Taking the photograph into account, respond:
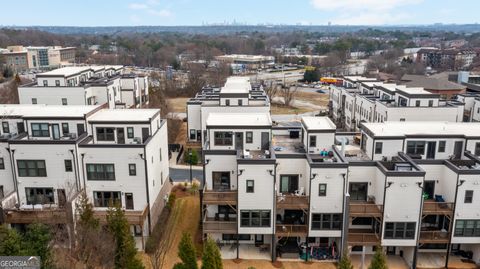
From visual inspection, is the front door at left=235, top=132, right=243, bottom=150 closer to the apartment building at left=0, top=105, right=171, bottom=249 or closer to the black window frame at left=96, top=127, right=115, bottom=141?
the apartment building at left=0, top=105, right=171, bottom=249

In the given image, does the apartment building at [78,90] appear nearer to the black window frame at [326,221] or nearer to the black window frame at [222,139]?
the black window frame at [222,139]

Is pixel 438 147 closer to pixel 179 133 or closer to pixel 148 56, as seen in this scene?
pixel 179 133

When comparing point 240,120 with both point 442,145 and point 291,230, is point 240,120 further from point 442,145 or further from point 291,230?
point 442,145

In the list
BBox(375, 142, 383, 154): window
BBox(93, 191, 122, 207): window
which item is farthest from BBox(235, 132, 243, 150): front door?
BBox(375, 142, 383, 154): window

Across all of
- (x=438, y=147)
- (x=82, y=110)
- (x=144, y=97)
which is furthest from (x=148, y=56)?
(x=438, y=147)

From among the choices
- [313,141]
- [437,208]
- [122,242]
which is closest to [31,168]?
[122,242]
